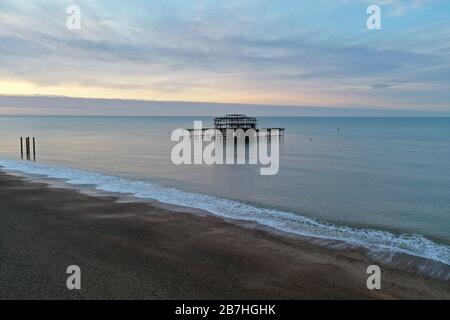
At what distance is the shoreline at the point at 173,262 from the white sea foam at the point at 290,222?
1428 millimetres

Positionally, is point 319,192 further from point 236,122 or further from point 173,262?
point 236,122

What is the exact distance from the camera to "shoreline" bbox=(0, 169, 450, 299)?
Result: 28.1 ft

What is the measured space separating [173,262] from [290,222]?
716 centimetres

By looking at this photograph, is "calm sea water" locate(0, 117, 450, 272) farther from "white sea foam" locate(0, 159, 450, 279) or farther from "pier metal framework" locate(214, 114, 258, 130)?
"pier metal framework" locate(214, 114, 258, 130)

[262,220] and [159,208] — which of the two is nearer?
[262,220]

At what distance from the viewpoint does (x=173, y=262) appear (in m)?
10.3

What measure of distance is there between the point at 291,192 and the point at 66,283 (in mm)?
17822

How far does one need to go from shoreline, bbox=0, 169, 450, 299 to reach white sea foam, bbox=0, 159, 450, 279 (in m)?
1.43

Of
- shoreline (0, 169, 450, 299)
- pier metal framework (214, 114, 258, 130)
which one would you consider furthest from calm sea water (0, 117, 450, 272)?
pier metal framework (214, 114, 258, 130)

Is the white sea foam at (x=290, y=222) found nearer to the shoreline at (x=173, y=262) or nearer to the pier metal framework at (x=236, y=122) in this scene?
the shoreline at (x=173, y=262)

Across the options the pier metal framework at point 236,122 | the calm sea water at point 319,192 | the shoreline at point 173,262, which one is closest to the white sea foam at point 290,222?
the calm sea water at point 319,192
